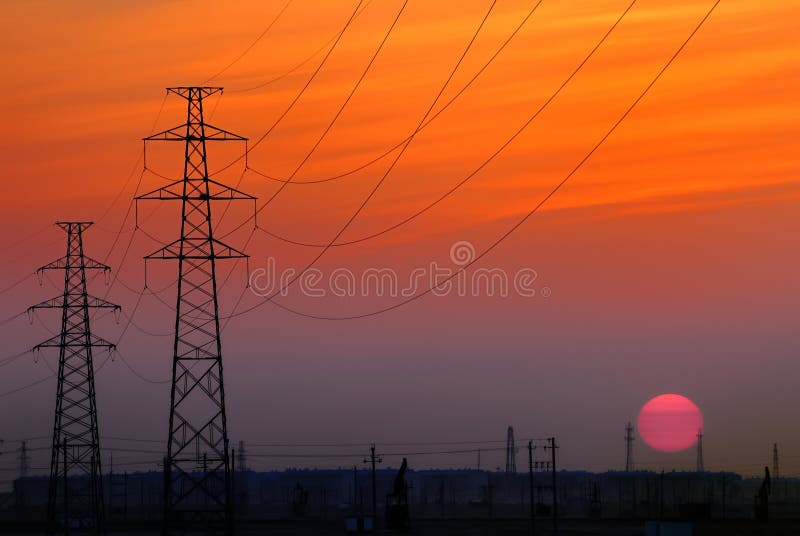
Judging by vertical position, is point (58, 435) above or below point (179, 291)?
below

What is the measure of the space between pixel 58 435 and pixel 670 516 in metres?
81.6

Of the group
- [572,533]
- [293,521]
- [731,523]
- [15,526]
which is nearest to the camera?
[572,533]

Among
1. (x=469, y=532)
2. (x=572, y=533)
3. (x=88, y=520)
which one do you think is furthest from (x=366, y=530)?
(x=88, y=520)

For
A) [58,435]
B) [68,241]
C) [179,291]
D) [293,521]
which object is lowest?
[293,521]

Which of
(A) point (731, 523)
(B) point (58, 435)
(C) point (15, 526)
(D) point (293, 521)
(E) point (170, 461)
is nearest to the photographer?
(E) point (170, 461)

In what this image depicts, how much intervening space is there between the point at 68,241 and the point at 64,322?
21.6ft

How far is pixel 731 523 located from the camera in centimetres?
13162

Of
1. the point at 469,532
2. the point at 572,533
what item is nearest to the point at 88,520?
the point at 469,532

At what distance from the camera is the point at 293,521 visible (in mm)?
158250

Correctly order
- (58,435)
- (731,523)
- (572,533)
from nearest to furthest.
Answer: (58,435) → (572,533) → (731,523)

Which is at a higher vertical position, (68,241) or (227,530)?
(68,241)

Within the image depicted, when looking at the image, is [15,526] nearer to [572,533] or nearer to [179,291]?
[572,533]

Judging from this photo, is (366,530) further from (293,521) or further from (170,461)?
(170,461)

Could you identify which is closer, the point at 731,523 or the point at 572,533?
the point at 572,533
